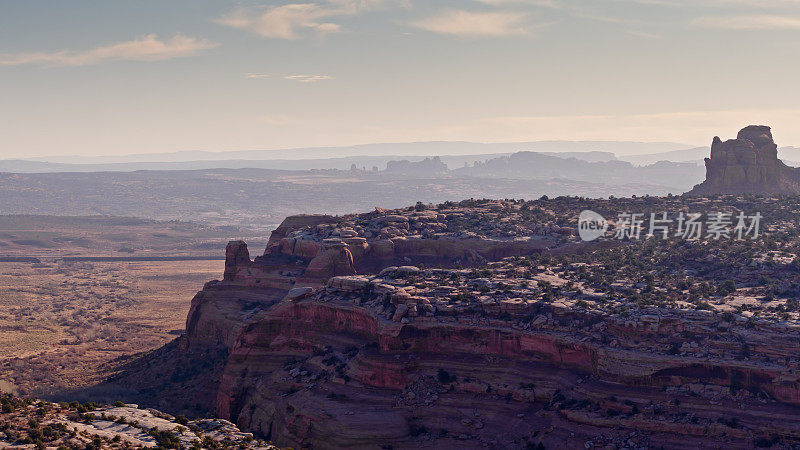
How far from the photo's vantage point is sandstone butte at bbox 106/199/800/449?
5031 cm

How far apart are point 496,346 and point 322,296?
17.1 meters

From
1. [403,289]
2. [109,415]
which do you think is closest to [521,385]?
[403,289]

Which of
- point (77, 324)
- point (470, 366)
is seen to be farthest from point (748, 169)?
point (77, 324)

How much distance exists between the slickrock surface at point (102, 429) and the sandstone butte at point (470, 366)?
26.4 feet

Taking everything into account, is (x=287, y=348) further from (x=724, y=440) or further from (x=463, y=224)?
(x=724, y=440)

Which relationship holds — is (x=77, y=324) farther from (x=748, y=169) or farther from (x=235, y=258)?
(x=748, y=169)

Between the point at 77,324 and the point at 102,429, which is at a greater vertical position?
the point at 102,429

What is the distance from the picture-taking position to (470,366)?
5819 centimetres

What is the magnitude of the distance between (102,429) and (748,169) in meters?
103

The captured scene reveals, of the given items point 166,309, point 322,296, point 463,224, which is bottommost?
point 166,309

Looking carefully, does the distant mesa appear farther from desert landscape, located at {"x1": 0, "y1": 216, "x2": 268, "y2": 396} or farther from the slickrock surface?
the slickrock surface

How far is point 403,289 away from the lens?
210 feet

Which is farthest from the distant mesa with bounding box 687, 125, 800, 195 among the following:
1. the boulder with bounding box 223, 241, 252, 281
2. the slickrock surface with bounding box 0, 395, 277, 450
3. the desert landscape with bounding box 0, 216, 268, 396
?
the slickrock surface with bounding box 0, 395, 277, 450

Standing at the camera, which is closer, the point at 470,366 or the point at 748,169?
the point at 470,366
